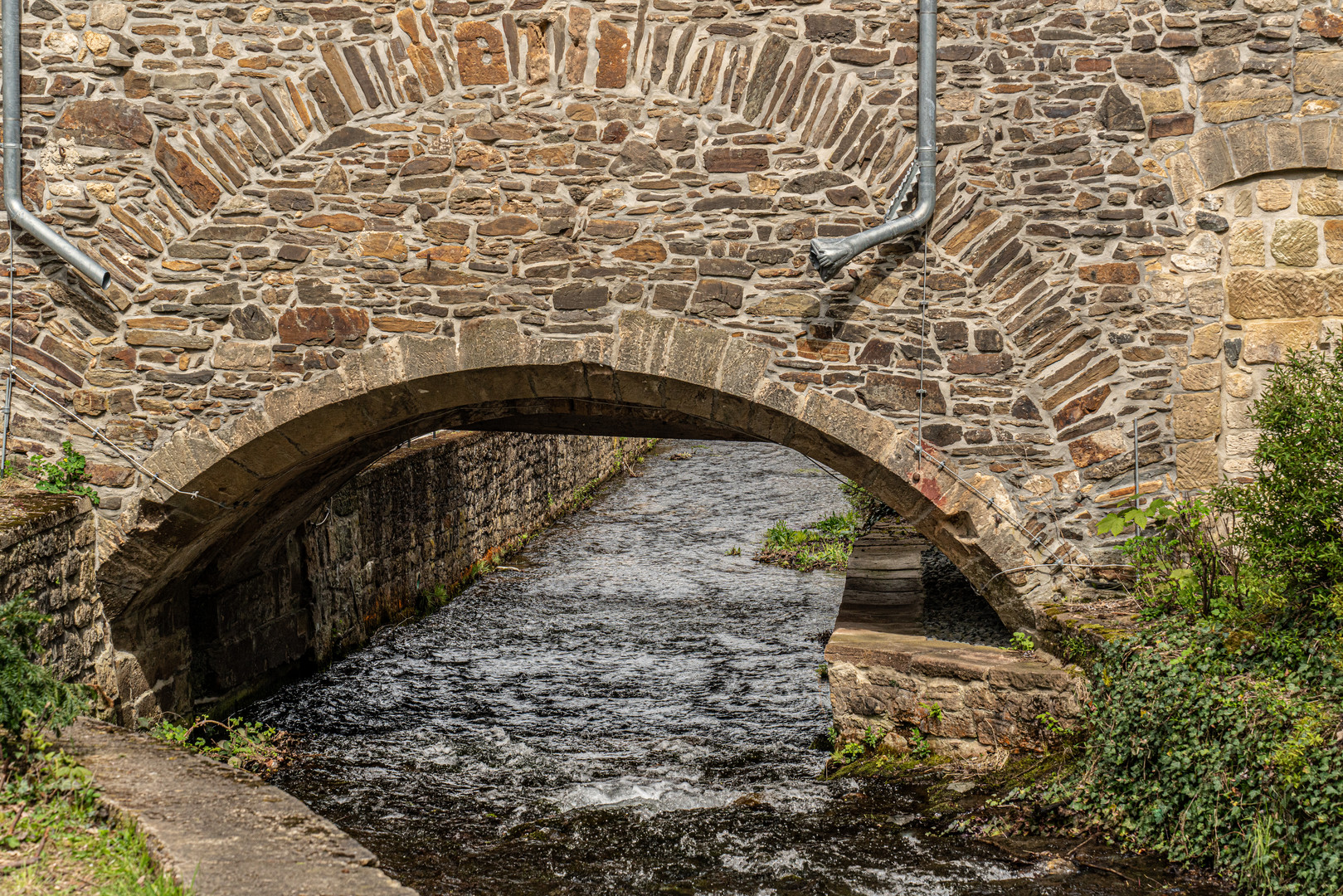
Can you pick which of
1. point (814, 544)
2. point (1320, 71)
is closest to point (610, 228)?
point (1320, 71)

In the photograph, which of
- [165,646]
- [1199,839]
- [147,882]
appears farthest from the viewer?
[165,646]

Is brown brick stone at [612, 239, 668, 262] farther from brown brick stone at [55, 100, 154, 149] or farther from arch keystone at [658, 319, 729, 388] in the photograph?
brown brick stone at [55, 100, 154, 149]

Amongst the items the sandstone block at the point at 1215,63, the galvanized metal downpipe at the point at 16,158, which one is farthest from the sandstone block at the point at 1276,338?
the galvanized metal downpipe at the point at 16,158

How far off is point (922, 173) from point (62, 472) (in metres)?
4.74

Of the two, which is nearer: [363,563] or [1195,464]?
[1195,464]

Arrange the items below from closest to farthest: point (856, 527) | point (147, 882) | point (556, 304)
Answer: point (147, 882) → point (556, 304) → point (856, 527)

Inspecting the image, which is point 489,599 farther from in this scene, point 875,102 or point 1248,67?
point 1248,67

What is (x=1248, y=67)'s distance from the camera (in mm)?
5773

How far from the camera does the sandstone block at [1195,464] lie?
5973mm

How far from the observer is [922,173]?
5.82m

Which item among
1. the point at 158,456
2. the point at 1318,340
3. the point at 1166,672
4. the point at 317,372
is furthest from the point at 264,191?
the point at 1318,340

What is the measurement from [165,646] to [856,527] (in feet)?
24.2

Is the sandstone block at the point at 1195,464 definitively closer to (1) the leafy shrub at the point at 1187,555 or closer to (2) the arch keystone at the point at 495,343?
(1) the leafy shrub at the point at 1187,555

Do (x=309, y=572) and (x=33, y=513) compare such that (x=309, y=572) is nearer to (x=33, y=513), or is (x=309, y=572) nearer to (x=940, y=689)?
(x=33, y=513)
